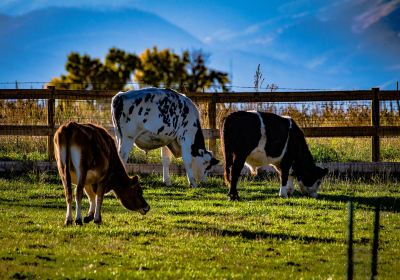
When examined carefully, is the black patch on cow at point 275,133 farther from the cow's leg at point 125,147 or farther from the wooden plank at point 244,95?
the wooden plank at point 244,95

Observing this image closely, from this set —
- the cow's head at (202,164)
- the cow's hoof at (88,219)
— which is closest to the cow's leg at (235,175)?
the cow's head at (202,164)

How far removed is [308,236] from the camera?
1011 centimetres

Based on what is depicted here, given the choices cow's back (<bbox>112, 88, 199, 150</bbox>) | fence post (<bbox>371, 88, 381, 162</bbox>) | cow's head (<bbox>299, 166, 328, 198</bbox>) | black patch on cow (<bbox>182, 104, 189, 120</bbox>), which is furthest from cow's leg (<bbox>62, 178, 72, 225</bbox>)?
fence post (<bbox>371, 88, 381, 162</bbox>)

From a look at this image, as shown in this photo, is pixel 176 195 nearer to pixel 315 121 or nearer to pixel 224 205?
pixel 224 205

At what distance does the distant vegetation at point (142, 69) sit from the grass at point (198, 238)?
245 ft

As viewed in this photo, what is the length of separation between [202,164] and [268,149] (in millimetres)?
2624

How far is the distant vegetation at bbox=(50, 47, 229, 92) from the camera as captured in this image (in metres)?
90.1

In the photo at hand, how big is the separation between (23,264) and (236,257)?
221 cm

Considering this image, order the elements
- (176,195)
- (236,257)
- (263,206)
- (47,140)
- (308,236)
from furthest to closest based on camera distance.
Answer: (47,140) < (176,195) < (263,206) < (308,236) < (236,257)

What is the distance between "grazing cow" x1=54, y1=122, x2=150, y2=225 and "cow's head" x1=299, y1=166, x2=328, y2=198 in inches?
181

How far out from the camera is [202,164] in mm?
17016

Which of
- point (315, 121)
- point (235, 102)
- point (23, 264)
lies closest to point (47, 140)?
point (235, 102)

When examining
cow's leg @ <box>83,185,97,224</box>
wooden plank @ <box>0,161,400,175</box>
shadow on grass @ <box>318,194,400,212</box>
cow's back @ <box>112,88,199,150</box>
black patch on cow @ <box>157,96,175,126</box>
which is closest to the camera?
cow's leg @ <box>83,185,97,224</box>

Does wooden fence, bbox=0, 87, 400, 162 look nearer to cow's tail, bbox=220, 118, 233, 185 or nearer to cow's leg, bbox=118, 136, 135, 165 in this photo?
cow's leg, bbox=118, 136, 135, 165
